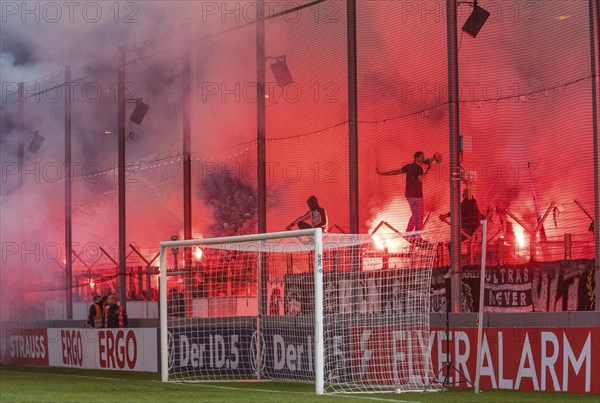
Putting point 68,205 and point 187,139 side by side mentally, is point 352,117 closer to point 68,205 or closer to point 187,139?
point 187,139

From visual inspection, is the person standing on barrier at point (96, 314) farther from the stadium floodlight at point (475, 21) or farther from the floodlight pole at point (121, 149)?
the stadium floodlight at point (475, 21)

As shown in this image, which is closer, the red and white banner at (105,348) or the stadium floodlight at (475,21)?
the stadium floodlight at (475,21)

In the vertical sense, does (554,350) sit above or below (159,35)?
below

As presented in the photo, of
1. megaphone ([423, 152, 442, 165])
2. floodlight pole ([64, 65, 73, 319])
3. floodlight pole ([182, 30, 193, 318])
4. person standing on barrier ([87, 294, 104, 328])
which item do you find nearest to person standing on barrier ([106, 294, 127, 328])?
person standing on barrier ([87, 294, 104, 328])

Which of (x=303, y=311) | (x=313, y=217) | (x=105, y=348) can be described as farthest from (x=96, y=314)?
(x=303, y=311)

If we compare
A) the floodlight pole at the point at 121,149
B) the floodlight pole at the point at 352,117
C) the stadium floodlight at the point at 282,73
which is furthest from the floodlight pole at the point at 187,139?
the floodlight pole at the point at 352,117

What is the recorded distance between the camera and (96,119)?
65.3ft

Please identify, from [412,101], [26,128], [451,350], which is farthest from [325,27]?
[26,128]

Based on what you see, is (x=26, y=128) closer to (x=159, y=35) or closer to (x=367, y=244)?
(x=159, y=35)

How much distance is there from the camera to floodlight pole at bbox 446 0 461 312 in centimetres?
1256

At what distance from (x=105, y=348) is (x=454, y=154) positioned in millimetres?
6143

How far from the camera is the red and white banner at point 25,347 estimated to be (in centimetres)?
1814

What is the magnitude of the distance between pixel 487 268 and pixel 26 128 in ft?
37.1

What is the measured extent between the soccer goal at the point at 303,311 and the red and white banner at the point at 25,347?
10.4 feet
